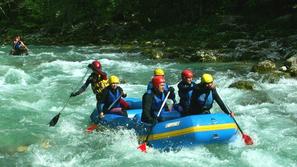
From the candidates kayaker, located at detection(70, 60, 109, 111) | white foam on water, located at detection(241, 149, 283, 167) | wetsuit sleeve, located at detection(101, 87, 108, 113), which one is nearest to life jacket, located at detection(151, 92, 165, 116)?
wetsuit sleeve, located at detection(101, 87, 108, 113)

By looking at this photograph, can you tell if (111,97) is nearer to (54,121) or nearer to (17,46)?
(54,121)

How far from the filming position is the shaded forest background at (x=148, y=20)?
25.2 meters

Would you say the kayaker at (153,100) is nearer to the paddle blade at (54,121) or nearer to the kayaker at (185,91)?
the kayaker at (185,91)

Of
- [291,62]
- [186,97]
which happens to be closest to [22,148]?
[186,97]

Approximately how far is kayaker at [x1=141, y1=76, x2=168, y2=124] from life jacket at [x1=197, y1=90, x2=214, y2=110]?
2.42 feet

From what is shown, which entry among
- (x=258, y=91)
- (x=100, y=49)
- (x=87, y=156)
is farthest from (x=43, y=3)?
(x=87, y=156)

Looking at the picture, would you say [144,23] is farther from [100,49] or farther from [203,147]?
[203,147]

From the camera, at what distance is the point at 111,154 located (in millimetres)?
9352

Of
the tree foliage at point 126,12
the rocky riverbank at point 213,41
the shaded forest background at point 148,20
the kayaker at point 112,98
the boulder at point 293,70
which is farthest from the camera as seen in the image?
the tree foliage at point 126,12

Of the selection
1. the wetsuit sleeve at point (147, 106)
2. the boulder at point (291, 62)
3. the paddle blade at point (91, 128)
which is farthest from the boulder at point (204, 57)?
the wetsuit sleeve at point (147, 106)

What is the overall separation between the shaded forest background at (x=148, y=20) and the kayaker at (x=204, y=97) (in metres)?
13.0

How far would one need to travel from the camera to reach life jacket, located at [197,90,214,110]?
9518 millimetres

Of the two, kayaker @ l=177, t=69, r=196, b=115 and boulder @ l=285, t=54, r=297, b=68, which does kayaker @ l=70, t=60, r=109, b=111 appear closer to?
kayaker @ l=177, t=69, r=196, b=115

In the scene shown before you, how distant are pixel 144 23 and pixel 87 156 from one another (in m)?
22.3
